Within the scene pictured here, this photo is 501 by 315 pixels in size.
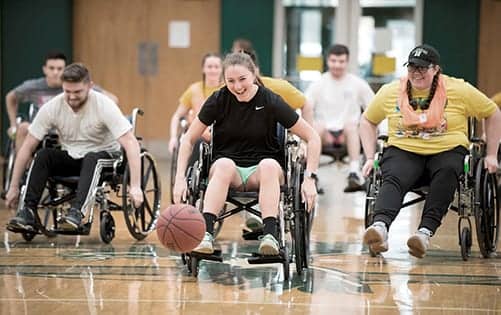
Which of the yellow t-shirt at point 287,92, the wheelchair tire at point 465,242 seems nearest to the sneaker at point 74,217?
the yellow t-shirt at point 287,92

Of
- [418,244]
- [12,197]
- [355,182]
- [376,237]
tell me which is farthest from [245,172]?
[355,182]

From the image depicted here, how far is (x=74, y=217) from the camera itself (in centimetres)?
511

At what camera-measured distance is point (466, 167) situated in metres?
4.79

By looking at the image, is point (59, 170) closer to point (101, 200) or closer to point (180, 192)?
point (101, 200)

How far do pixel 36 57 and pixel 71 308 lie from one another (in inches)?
295

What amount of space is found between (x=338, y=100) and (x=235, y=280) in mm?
3522

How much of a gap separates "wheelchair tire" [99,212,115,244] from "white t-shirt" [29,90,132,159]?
340mm

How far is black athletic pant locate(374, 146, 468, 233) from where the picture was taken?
463 cm

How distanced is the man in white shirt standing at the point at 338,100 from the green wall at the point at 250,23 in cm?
317

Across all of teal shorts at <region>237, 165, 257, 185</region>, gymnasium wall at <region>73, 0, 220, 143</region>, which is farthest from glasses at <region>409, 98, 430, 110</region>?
gymnasium wall at <region>73, 0, 220, 143</region>

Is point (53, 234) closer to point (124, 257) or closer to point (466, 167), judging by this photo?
point (124, 257)

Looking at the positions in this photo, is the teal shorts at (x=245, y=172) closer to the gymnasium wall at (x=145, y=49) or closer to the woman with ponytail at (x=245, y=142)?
the woman with ponytail at (x=245, y=142)

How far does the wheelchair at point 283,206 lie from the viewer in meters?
4.33

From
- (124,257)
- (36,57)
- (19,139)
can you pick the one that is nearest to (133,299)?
(124,257)
